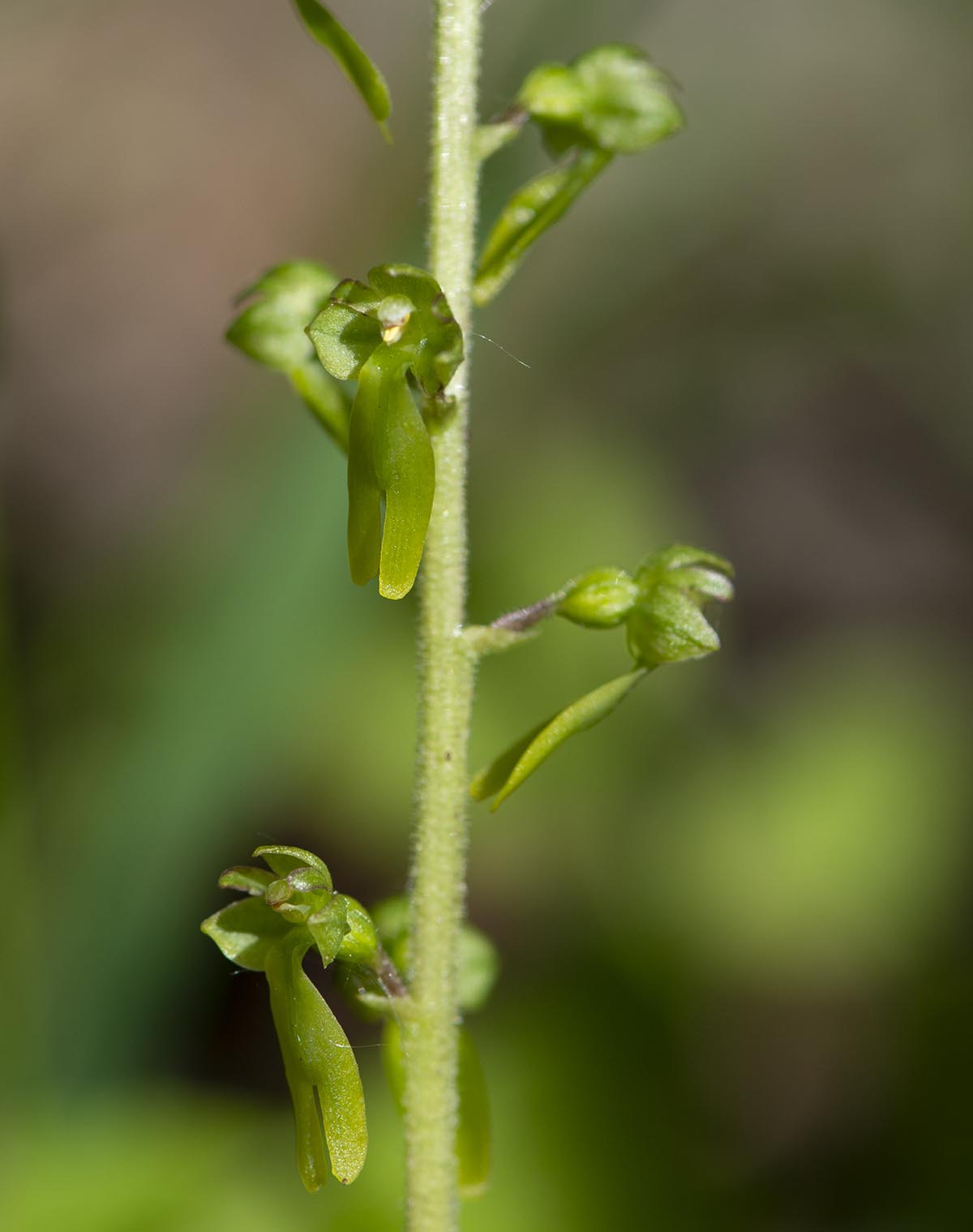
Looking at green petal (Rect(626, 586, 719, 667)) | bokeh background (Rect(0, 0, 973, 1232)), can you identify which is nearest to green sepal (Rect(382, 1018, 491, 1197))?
green petal (Rect(626, 586, 719, 667))

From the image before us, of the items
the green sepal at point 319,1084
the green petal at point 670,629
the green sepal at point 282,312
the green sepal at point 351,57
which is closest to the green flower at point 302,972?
the green sepal at point 319,1084

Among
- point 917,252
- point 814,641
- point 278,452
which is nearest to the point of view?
point 278,452

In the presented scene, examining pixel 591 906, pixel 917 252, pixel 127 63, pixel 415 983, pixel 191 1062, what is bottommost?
pixel 191 1062

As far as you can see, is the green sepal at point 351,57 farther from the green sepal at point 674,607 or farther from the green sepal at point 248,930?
the green sepal at point 248,930

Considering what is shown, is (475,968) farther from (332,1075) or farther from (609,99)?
(609,99)

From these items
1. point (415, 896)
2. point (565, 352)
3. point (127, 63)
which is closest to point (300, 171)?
point (127, 63)

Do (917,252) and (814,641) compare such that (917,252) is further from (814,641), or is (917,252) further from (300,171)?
(300,171)
